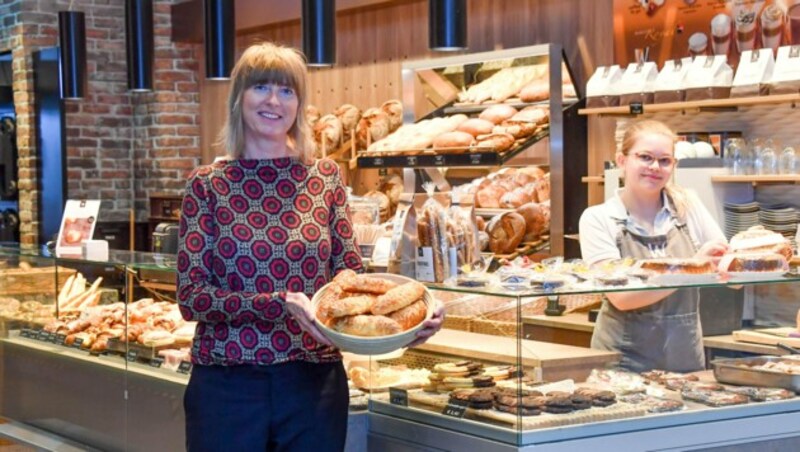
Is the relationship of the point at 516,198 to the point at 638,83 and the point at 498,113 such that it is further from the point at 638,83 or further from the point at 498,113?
the point at 638,83

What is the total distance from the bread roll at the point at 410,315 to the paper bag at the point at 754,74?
3282 millimetres

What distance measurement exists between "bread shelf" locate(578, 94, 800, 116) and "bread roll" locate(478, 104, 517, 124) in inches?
15.4

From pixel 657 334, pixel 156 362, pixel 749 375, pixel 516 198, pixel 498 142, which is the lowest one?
pixel 156 362

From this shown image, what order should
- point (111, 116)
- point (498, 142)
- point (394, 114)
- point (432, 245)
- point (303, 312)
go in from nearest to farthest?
1. point (303, 312)
2. point (432, 245)
3. point (498, 142)
4. point (394, 114)
5. point (111, 116)

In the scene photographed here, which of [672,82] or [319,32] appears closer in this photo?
[319,32]

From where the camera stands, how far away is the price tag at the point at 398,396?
327 cm

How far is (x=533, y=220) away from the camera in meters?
6.46

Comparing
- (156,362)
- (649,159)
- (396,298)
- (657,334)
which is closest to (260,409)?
(396,298)

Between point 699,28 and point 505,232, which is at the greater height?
point 699,28

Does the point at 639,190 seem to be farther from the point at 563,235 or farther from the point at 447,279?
the point at 563,235

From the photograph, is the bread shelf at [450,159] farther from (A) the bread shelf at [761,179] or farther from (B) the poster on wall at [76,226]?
(B) the poster on wall at [76,226]

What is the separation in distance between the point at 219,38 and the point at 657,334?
140 inches

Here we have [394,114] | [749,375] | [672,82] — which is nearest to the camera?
[749,375]

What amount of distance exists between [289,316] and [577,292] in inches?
27.9
